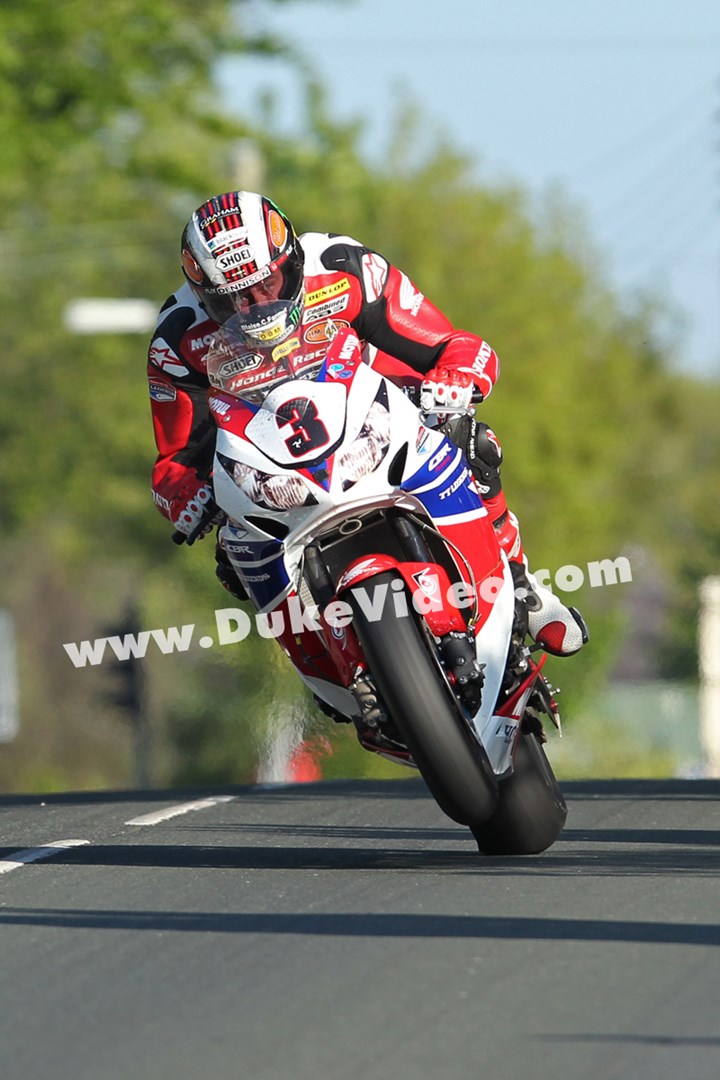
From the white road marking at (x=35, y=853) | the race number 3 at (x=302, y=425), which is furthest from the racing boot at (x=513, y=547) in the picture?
the white road marking at (x=35, y=853)

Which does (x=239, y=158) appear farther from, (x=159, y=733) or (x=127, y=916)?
(x=127, y=916)

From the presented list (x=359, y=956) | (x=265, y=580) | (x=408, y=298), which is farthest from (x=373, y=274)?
(x=359, y=956)

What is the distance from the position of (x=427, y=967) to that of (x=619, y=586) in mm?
42344

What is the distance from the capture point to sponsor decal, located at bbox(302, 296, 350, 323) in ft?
24.4

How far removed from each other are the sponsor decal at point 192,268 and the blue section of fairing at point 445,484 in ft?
3.29

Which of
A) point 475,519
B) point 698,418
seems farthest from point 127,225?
point 475,519

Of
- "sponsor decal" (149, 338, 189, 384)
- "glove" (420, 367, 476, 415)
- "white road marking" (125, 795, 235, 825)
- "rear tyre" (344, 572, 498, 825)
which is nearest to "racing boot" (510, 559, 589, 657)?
"glove" (420, 367, 476, 415)

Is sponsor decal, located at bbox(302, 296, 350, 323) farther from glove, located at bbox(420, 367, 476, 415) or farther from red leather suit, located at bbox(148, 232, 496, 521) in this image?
glove, located at bbox(420, 367, 476, 415)

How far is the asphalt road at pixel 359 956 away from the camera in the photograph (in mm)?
4461

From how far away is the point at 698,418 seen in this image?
8831cm

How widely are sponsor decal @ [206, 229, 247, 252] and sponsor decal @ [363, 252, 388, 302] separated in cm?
60

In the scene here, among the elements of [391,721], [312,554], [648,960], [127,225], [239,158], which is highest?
[127,225]

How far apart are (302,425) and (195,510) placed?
73 centimetres

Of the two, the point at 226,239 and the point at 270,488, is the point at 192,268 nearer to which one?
the point at 226,239
